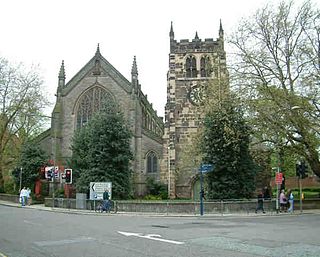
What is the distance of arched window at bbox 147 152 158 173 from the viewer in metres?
49.8

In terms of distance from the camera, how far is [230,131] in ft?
95.8

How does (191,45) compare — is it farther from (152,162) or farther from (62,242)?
(62,242)

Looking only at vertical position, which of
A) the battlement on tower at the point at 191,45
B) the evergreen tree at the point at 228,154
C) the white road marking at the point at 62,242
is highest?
the battlement on tower at the point at 191,45

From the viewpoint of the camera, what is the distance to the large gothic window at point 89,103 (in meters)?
51.6

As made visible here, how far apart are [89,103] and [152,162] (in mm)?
10496

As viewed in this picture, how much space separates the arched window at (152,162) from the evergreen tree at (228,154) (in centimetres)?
1841

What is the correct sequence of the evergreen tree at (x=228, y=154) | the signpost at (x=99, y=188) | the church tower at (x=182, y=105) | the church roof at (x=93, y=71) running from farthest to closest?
the church roof at (x=93, y=71) < the church tower at (x=182, y=105) < the signpost at (x=99, y=188) < the evergreen tree at (x=228, y=154)

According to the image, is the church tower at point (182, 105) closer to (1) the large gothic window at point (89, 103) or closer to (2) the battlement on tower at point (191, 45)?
(2) the battlement on tower at point (191, 45)

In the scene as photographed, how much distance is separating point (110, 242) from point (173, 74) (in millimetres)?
37260

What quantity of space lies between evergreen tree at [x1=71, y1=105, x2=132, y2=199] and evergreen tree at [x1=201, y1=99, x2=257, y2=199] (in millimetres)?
8006

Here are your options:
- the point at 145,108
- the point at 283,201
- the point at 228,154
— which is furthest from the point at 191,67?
the point at 283,201

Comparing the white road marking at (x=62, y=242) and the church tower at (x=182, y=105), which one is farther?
the church tower at (x=182, y=105)

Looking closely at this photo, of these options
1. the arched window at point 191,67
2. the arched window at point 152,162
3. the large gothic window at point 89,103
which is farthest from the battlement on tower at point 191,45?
the arched window at point 152,162

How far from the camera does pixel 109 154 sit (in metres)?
36.1
